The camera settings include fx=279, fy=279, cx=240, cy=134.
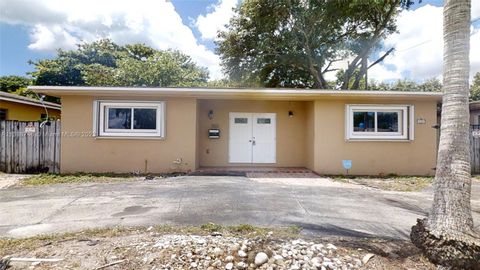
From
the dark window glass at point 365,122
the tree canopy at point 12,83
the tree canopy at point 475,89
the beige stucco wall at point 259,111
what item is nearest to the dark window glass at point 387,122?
the dark window glass at point 365,122

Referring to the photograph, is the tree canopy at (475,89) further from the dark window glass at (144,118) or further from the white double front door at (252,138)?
the dark window glass at (144,118)

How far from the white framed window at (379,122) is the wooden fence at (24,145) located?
9459 mm

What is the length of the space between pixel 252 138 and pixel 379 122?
14.4 ft

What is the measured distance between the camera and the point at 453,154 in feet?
10.00

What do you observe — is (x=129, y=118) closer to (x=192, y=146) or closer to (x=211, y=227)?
(x=192, y=146)

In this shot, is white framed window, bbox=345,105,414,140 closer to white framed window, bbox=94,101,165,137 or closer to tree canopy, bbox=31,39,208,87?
white framed window, bbox=94,101,165,137

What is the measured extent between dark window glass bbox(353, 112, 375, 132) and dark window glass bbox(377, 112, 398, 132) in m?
0.21

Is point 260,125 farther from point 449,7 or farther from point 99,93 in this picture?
point 449,7

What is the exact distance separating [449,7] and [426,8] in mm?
11343

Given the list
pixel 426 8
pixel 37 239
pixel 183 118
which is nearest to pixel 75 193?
pixel 37 239

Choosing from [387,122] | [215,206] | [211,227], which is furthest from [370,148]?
[211,227]

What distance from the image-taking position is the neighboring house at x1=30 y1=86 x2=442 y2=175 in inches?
342

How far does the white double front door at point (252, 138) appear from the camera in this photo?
1058 cm

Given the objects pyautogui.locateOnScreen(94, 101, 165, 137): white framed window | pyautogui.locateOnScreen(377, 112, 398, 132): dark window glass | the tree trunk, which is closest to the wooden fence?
pyautogui.locateOnScreen(94, 101, 165, 137): white framed window
